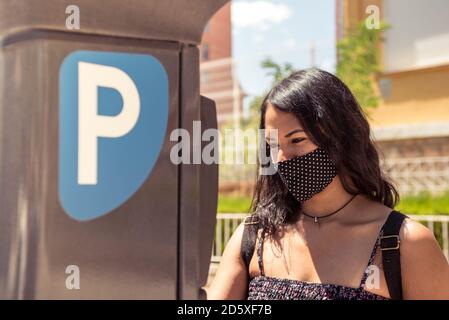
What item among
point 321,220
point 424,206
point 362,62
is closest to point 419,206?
point 424,206

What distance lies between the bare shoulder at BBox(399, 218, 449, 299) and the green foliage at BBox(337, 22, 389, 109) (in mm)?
8458

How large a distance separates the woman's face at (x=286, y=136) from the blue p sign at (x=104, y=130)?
321 mm

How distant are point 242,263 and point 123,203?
1.41 feet

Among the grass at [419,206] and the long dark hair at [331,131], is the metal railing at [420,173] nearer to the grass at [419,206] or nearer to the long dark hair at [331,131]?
the grass at [419,206]

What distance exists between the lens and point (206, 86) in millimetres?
12500

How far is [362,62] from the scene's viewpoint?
9.91 m

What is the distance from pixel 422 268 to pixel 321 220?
29cm

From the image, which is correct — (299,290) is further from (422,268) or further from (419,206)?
(419,206)

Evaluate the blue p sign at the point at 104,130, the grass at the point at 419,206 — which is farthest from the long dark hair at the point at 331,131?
the grass at the point at 419,206

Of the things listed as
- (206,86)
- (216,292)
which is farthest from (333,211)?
(206,86)

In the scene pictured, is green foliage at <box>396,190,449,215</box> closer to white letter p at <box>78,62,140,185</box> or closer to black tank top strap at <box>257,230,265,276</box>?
black tank top strap at <box>257,230,265,276</box>

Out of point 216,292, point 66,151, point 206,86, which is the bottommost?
point 216,292

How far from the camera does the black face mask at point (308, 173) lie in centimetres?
155
